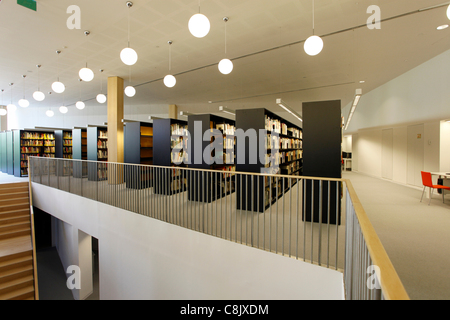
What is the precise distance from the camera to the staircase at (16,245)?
5762 mm

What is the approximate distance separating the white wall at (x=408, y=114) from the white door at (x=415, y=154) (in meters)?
0.15

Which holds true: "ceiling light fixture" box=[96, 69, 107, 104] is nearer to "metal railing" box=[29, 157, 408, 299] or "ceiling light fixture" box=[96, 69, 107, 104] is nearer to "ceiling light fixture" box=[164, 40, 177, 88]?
"metal railing" box=[29, 157, 408, 299]

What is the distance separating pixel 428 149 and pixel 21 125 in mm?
22287

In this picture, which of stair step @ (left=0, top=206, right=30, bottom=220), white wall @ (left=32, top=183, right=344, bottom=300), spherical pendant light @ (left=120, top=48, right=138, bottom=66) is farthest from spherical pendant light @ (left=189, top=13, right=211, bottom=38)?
stair step @ (left=0, top=206, right=30, bottom=220)

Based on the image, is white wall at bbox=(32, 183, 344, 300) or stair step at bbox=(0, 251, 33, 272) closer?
white wall at bbox=(32, 183, 344, 300)

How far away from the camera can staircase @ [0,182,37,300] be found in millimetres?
5762

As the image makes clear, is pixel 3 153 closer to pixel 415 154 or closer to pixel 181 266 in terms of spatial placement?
pixel 181 266

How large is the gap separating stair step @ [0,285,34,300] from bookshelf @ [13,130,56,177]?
6812mm

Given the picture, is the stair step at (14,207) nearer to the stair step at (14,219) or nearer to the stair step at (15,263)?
the stair step at (14,219)

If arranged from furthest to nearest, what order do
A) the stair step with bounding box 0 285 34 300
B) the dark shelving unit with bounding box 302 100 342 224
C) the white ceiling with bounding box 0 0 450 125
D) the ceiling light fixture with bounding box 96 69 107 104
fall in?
the ceiling light fixture with bounding box 96 69 107 104 < the stair step with bounding box 0 285 34 300 < the white ceiling with bounding box 0 0 450 125 < the dark shelving unit with bounding box 302 100 342 224

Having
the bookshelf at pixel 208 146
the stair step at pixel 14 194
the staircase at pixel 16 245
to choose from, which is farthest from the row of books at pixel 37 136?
the bookshelf at pixel 208 146

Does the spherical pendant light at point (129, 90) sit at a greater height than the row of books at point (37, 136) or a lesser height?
greater

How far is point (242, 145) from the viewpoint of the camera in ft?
16.9
